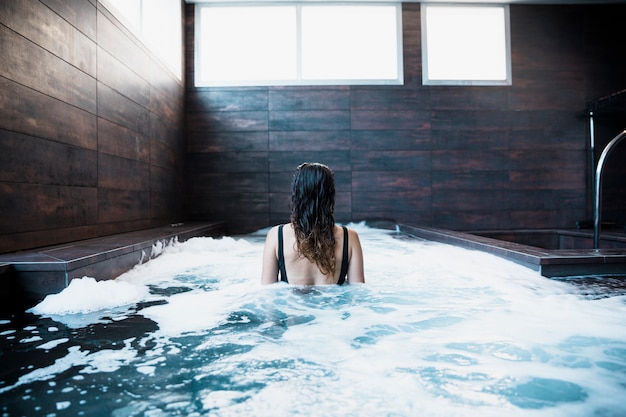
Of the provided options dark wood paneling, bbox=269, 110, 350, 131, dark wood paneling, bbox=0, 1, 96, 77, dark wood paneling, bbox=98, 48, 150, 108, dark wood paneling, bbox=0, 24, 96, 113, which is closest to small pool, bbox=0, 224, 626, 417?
dark wood paneling, bbox=0, 24, 96, 113

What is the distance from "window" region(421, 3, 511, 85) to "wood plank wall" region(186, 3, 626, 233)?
0.14 m

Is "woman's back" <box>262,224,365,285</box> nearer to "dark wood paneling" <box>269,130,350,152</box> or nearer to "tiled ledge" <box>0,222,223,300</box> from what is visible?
"tiled ledge" <box>0,222,223,300</box>

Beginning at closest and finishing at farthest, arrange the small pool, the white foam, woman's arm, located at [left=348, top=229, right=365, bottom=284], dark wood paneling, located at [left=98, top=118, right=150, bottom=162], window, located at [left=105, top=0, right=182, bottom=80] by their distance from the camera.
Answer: the small pool < the white foam < woman's arm, located at [left=348, top=229, right=365, bottom=284] < dark wood paneling, located at [left=98, top=118, right=150, bottom=162] < window, located at [left=105, top=0, right=182, bottom=80]

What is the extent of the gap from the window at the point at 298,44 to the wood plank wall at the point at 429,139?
19 cm

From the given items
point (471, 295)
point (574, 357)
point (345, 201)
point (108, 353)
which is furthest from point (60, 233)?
point (345, 201)

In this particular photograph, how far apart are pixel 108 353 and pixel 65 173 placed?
7.01ft

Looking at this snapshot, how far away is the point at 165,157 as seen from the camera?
17.2 feet

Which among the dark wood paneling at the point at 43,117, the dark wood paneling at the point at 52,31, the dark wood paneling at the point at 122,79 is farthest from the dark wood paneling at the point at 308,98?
the dark wood paneling at the point at 43,117

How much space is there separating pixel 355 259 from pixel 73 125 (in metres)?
2.50

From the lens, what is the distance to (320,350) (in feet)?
4.74

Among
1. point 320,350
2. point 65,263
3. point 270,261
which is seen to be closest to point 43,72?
point 65,263

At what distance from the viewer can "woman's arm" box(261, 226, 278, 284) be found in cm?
194

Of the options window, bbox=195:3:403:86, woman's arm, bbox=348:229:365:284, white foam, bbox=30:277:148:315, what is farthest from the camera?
window, bbox=195:3:403:86

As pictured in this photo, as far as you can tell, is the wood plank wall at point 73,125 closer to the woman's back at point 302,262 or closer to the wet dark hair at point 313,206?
the woman's back at point 302,262
